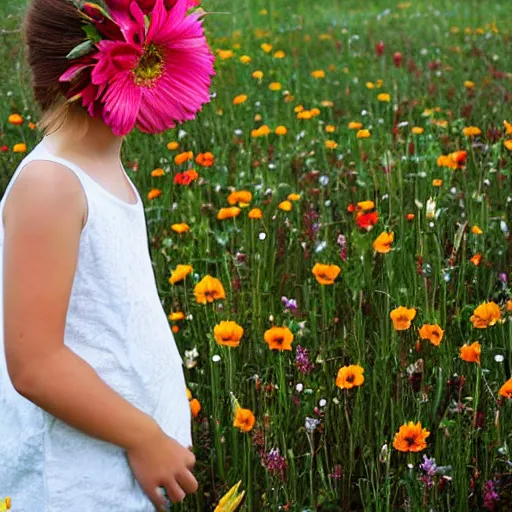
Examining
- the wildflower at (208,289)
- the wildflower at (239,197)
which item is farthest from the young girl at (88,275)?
the wildflower at (239,197)

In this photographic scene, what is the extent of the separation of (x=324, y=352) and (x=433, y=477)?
466 mm

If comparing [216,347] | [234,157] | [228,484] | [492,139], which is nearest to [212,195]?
[234,157]

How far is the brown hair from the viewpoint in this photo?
134 centimetres

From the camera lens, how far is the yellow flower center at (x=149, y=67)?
1395mm

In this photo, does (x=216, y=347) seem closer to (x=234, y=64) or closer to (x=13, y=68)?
(x=13, y=68)

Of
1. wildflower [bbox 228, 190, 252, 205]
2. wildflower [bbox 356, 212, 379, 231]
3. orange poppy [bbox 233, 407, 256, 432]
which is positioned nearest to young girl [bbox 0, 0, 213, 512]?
orange poppy [bbox 233, 407, 256, 432]

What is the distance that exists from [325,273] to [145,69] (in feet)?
3.44

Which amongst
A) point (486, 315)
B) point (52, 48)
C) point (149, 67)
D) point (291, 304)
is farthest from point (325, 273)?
point (52, 48)

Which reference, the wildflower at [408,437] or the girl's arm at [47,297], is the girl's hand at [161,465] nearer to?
the girl's arm at [47,297]

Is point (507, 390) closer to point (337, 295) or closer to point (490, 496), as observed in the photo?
point (490, 496)

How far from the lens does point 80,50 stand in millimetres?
1315

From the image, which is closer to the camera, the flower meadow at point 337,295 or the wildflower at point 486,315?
the flower meadow at point 337,295

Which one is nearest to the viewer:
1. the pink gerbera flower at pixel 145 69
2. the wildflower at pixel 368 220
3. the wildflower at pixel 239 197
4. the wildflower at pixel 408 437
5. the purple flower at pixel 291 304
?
the pink gerbera flower at pixel 145 69

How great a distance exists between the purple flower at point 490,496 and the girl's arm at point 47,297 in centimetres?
92
